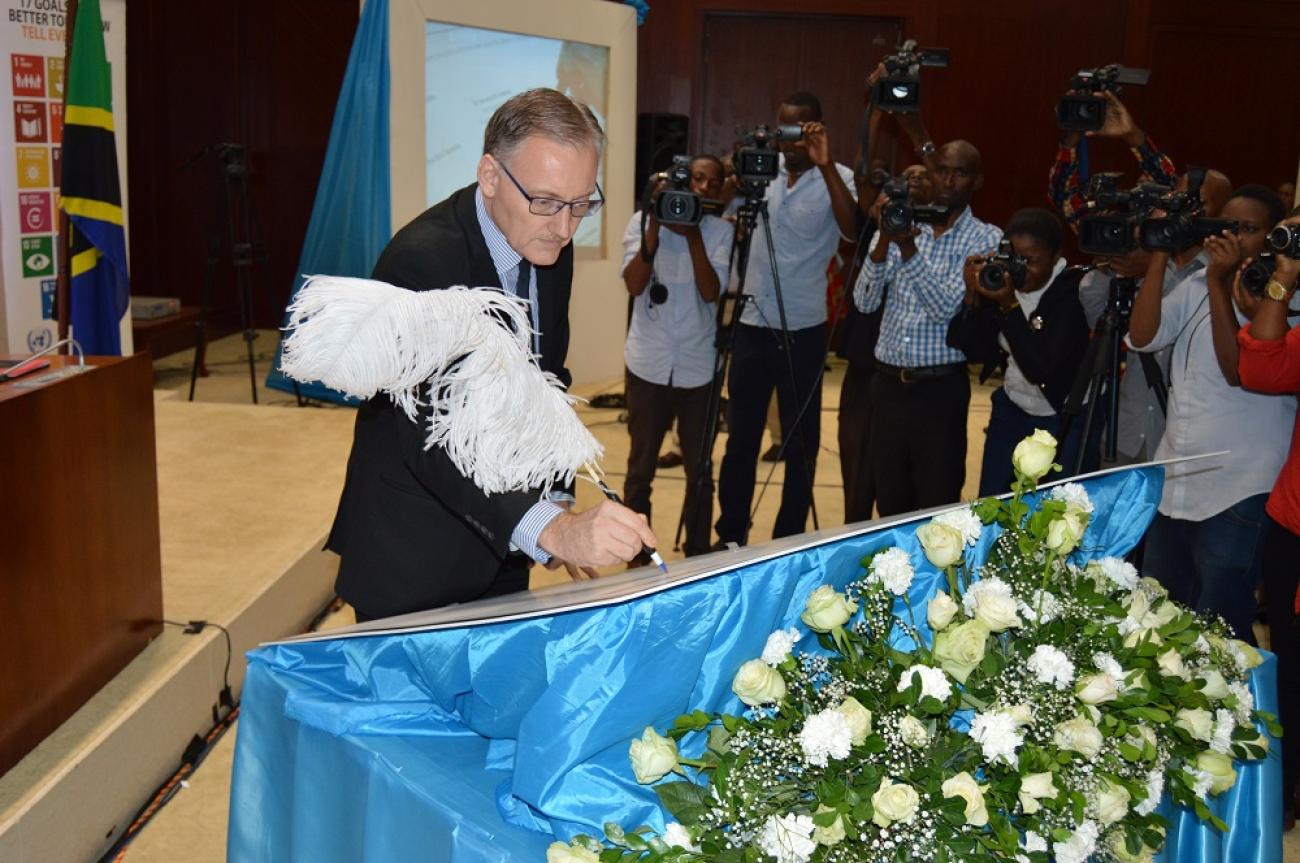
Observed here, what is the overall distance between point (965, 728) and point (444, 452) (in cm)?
74

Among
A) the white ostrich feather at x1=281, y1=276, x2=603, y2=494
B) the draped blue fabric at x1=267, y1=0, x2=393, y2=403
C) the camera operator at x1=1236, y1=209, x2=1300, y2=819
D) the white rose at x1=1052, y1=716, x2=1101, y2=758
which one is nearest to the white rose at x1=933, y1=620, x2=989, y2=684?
the white rose at x1=1052, y1=716, x2=1101, y2=758

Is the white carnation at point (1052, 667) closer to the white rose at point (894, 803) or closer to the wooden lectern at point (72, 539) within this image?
the white rose at point (894, 803)

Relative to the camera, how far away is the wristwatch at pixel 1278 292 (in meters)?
2.56

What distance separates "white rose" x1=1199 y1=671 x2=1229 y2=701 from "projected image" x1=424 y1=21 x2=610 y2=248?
5453mm

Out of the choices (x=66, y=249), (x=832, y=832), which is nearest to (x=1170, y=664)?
(x=832, y=832)

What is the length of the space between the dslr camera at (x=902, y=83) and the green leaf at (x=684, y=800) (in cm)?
306

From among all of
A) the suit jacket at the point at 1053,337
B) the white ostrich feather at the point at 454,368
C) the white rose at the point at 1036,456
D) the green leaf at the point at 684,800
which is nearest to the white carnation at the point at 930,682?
the green leaf at the point at 684,800

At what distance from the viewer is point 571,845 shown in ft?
3.95

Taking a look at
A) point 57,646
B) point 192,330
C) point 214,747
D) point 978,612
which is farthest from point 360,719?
point 192,330

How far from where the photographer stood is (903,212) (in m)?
3.60

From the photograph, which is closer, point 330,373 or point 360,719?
point 330,373

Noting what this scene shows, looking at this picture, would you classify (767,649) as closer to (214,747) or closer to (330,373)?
(330,373)

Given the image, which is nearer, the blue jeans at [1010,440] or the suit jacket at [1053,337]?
the suit jacket at [1053,337]

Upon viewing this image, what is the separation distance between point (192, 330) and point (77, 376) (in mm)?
6012
